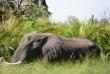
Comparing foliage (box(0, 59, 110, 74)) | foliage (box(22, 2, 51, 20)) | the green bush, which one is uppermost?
foliage (box(22, 2, 51, 20))

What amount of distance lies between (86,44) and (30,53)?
1.50 metres

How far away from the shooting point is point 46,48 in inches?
209

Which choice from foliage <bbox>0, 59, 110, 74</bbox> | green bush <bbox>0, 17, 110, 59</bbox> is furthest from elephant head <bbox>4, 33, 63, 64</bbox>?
green bush <bbox>0, 17, 110, 59</bbox>

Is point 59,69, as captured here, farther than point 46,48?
No

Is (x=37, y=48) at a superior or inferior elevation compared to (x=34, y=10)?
inferior

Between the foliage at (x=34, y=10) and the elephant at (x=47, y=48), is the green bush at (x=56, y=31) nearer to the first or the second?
the elephant at (x=47, y=48)

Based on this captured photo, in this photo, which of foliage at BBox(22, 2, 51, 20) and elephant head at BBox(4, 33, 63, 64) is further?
foliage at BBox(22, 2, 51, 20)

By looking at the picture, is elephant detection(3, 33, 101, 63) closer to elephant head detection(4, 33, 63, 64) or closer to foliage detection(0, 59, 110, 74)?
elephant head detection(4, 33, 63, 64)

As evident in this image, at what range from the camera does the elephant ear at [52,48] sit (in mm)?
5219

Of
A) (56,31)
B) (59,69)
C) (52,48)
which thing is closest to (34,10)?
(56,31)

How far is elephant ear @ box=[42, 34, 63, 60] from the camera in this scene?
17.1 ft

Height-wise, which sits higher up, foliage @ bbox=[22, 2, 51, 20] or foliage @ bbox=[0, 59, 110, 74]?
foliage @ bbox=[22, 2, 51, 20]

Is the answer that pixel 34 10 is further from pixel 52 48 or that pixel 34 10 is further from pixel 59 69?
pixel 59 69

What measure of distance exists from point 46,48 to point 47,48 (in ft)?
0.08
